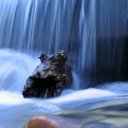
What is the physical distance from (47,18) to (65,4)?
0.60m

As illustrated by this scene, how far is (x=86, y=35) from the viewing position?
782 cm

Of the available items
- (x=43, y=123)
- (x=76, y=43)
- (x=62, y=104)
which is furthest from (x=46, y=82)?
(x=43, y=123)

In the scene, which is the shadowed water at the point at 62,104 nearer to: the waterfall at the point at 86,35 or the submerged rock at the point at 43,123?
the submerged rock at the point at 43,123

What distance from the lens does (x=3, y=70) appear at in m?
7.74

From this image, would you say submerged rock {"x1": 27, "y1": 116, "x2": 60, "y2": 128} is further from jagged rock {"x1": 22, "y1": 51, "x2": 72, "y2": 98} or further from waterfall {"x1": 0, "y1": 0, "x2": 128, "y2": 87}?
waterfall {"x1": 0, "y1": 0, "x2": 128, "y2": 87}

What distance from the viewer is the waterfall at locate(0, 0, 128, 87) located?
7.63m

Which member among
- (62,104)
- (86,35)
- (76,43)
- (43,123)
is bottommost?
(62,104)

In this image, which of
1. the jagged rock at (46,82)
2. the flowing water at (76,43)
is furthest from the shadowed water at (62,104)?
the jagged rock at (46,82)

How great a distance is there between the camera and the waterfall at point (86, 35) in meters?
7.63

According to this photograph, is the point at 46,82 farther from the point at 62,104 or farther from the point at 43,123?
the point at 43,123

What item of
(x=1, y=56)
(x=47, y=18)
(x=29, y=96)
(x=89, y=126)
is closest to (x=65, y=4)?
(x=47, y=18)

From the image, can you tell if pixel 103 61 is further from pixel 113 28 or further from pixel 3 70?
pixel 3 70

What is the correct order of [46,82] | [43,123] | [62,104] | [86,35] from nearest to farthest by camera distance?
[43,123] → [62,104] → [46,82] → [86,35]

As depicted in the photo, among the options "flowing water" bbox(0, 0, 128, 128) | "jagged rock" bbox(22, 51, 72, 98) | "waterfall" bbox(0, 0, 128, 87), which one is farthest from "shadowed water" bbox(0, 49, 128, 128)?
"waterfall" bbox(0, 0, 128, 87)
